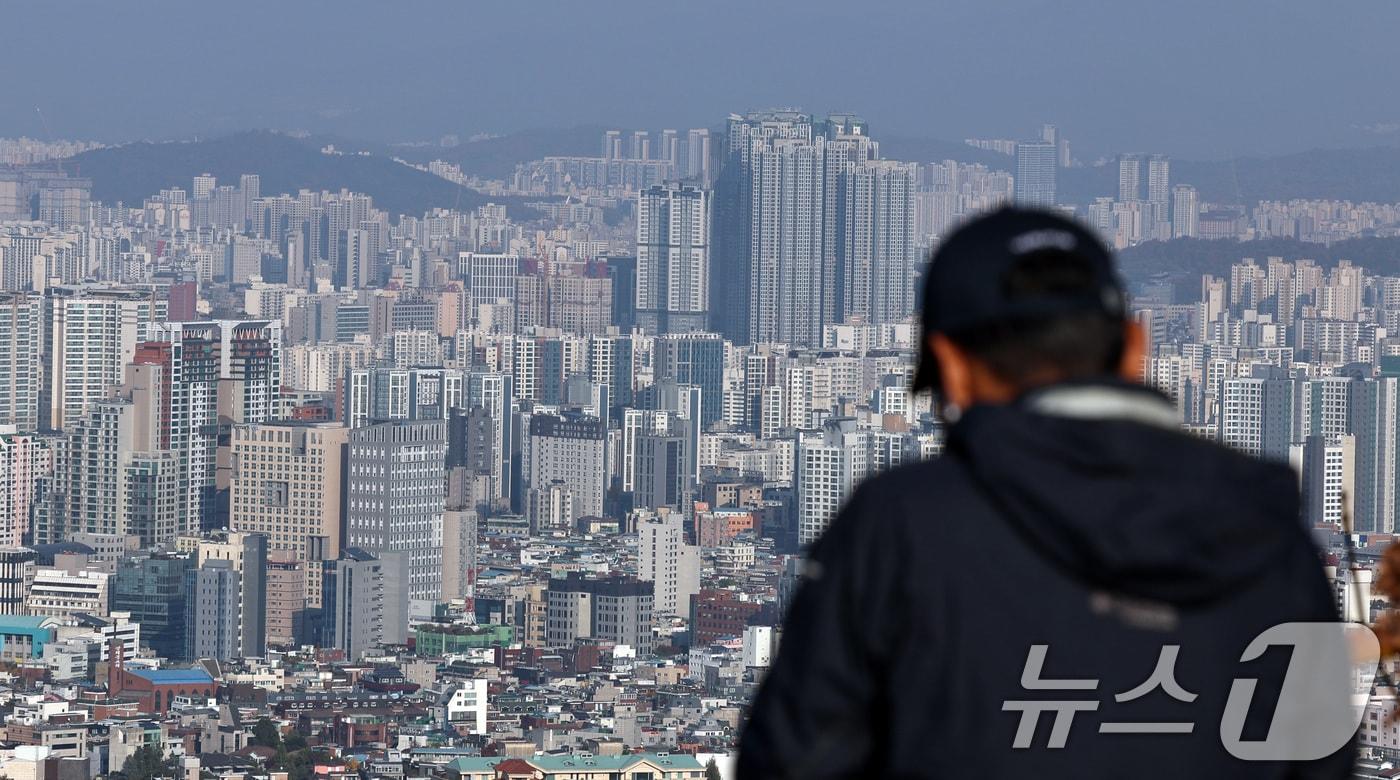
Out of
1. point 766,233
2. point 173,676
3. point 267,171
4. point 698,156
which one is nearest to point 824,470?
point 173,676

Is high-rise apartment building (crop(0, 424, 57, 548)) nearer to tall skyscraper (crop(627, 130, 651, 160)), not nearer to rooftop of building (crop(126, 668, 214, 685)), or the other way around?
rooftop of building (crop(126, 668, 214, 685))

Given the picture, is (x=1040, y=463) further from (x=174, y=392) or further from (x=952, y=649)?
(x=174, y=392)

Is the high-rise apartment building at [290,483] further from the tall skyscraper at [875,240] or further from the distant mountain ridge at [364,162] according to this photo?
the distant mountain ridge at [364,162]

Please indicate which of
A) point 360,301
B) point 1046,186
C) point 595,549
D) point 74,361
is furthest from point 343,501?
point 1046,186

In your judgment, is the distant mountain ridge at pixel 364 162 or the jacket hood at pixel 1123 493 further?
the distant mountain ridge at pixel 364 162

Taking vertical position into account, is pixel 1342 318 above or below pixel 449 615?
above

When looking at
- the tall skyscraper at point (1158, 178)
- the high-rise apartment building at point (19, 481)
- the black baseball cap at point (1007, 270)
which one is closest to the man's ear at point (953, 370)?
the black baseball cap at point (1007, 270)
